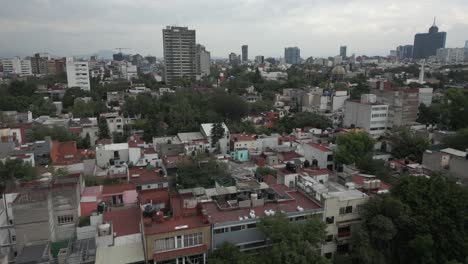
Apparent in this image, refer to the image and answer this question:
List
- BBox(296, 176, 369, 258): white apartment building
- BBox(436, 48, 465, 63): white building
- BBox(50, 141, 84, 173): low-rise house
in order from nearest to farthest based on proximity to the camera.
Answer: BBox(296, 176, 369, 258): white apartment building, BBox(50, 141, 84, 173): low-rise house, BBox(436, 48, 465, 63): white building

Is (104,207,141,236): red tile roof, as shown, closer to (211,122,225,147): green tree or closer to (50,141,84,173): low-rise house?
(50,141,84,173): low-rise house

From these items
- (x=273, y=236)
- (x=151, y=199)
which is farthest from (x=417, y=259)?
(x=151, y=199)

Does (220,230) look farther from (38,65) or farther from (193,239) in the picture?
(38,65)

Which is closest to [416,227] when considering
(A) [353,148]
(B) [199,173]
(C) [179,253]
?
(C) [179,253]

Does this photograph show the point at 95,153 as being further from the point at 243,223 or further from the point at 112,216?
the point at 243,223

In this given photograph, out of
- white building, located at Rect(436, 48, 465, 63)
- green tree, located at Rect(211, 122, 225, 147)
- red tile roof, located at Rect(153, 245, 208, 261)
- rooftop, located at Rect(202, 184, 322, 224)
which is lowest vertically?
red tile roof, located at Rect(153, 245, 208, 261)

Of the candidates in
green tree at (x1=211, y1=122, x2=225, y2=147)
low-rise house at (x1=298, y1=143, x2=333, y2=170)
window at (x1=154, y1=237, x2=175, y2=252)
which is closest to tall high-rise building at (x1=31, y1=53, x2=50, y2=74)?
green tree at (x1=211, y1=122, x2=225, y2=147)
